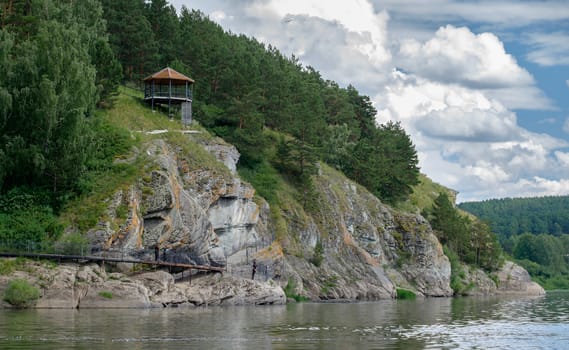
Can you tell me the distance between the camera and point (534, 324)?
167 ft

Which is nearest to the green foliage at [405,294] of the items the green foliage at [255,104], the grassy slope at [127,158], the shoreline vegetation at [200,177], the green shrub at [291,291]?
the shoreline vegetation at [200,177]

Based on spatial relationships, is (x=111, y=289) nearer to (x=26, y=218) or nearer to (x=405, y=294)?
(x=26, y=218)

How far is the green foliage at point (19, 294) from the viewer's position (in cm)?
4884

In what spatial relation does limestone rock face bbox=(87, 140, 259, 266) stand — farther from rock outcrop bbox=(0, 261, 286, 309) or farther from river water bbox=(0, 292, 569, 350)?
river water bbox=(0, 292, 569, 350)

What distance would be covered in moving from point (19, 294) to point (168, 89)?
41.4 metres

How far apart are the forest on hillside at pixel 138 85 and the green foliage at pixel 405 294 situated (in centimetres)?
1591

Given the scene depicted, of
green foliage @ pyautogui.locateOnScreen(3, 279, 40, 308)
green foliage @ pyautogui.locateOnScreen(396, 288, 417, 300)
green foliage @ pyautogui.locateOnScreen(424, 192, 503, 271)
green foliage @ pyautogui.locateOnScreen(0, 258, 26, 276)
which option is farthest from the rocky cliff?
green foliage @ pyautogui.locateOnScreen(424, 192, 503, 271)

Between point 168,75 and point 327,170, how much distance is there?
3143 centimetres

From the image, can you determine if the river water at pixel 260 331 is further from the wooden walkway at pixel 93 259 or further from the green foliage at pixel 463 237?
the green foliage at pixel 463 237

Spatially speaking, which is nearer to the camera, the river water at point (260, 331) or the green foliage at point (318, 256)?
the river water at point (260, 331)

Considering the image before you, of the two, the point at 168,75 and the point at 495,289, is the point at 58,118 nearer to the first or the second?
the point at 168,75

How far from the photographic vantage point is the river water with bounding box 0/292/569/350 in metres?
33.4

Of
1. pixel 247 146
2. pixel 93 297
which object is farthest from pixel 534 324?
pixel 247 146

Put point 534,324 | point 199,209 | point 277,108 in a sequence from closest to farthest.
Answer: point 534,324 < point 199,209 < point 277,108
